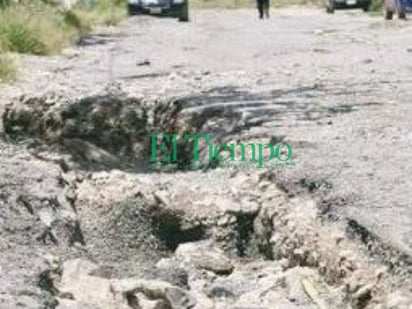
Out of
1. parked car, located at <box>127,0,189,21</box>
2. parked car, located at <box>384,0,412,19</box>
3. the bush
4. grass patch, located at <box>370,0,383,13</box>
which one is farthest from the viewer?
grass patch, located at <box>370,0,383,13</box>

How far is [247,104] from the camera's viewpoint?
9562mm

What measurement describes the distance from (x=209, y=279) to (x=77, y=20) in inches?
651

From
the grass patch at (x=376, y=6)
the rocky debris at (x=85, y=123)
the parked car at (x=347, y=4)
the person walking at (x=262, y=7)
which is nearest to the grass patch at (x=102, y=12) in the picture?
the person walking at (x=262, y=7)

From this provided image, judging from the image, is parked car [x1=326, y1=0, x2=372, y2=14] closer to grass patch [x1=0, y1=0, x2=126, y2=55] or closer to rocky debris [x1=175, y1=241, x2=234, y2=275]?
grass patch [x1=0, y1=0, x2=126, y2=55]

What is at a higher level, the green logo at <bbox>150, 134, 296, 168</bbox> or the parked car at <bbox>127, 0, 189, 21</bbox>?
the green logo at <bbox>150, 134, 296, 168</bbox>

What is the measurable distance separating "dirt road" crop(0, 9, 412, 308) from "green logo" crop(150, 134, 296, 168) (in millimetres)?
160

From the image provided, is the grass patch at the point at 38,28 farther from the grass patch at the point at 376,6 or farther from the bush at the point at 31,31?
the grass patch at the point at 376,6

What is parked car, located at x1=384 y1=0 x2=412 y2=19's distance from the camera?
22258 millimetres

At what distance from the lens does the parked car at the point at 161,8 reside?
25.8 m

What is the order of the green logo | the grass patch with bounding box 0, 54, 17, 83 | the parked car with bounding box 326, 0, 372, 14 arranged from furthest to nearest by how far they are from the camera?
1. the parked car with bounding box 326, 0, 372, 14
2. the grass patch with bounding box 0, 54, 17, 83
3. the green logo

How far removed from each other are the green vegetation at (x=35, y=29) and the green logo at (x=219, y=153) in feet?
10.1

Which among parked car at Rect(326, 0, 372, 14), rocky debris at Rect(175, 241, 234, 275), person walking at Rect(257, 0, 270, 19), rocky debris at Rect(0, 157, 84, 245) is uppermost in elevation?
rocky debris at Rect(0, 157, 84, 245)

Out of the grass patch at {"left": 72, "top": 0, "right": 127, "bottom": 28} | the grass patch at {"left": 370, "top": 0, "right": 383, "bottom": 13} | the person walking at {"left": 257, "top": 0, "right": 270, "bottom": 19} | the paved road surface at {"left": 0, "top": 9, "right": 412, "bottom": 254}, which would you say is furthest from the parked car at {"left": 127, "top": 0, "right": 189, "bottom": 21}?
the grass patch at {"left": 370, "top": 0, "right": 383, "bottom": 13}

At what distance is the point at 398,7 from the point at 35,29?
9.69 metres
